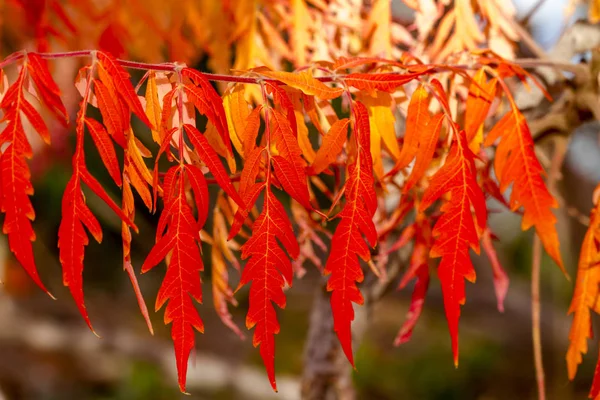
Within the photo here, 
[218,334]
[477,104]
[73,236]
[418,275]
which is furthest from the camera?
[218,334]

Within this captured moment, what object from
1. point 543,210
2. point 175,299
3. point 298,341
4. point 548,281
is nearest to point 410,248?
point 543,210

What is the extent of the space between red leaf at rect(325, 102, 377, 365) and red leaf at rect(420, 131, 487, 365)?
0.19 ft

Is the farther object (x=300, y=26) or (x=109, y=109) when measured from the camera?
(x=300, y=26)

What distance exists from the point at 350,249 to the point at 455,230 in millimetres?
92

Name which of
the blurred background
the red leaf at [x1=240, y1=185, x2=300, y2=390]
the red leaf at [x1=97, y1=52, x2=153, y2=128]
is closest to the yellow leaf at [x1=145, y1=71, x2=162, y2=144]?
the red leaf at [x1=97, y1=52, x2=153, y2=128]

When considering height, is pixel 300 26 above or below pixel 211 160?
above

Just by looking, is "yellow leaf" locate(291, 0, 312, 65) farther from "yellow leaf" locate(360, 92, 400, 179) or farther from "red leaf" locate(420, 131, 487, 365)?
"red leaf" locate(420, 131, 487, 365)

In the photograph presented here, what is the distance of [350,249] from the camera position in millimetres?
523

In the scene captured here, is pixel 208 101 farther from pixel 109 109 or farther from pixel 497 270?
pixel 497 270

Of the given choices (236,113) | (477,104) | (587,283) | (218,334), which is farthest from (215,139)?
(218,334)

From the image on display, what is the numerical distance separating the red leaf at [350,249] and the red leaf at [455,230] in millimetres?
57

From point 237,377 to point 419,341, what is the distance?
2.05 metres

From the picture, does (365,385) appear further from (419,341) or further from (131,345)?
(131,345)

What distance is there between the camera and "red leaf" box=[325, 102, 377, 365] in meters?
0.52
